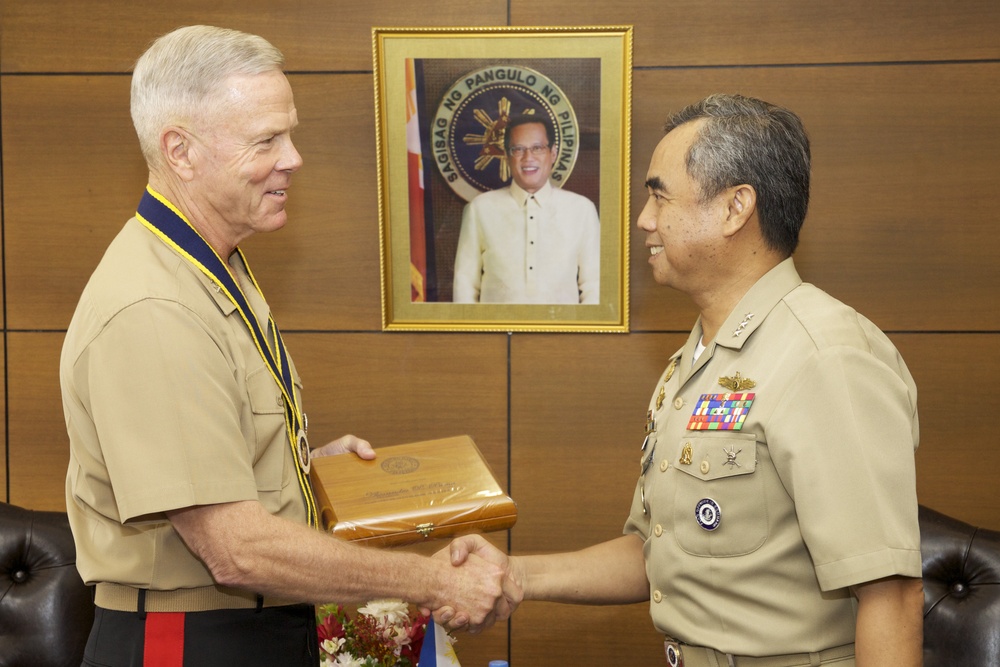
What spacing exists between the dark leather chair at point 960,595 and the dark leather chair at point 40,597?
214cm

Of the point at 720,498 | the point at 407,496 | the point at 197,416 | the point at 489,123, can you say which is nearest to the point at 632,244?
the point at 489,123

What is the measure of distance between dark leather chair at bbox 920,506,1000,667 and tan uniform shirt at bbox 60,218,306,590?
1591mm

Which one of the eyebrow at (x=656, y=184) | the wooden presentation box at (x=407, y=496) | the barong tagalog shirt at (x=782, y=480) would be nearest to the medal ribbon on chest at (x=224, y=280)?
the wooden presentation box at (x=407, y=496)

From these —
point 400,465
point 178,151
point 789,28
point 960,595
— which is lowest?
point 960,595

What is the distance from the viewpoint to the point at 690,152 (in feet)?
6.02

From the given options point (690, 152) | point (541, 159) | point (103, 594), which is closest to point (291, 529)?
point (103, 594)

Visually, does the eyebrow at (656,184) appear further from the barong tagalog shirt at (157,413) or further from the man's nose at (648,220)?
the barong tagalog shirt at (157,413)

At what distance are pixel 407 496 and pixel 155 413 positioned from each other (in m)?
0.64

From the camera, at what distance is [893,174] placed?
302cm

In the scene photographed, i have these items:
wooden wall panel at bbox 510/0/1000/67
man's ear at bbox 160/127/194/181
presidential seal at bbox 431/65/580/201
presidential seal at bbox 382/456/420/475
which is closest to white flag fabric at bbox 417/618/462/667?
presidential seal at bbox 382/456/420/475

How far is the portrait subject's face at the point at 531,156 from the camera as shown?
10.1 feet

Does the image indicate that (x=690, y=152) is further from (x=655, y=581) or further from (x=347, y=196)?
(x=347, y=196)

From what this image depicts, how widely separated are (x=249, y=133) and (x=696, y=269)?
2.93 ft

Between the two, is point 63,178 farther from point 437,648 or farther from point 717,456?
point 717,456
